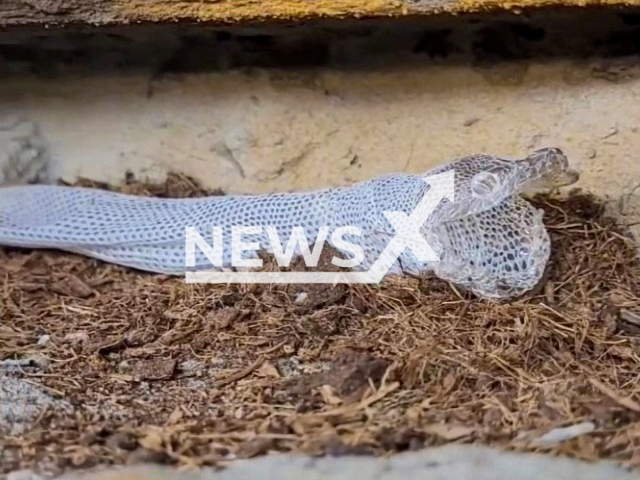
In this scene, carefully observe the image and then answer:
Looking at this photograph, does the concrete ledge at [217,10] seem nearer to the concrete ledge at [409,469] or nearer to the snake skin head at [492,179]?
the snake skin head at [492,179]

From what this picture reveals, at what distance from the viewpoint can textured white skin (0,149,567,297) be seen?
112 cm

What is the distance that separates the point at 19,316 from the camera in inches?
47.6

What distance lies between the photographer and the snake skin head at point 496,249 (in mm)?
1109

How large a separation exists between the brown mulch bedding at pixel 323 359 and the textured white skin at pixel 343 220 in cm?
3

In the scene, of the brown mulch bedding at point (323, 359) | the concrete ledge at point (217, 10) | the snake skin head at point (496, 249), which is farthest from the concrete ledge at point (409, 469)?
the concrete ledge at point (217, 10)

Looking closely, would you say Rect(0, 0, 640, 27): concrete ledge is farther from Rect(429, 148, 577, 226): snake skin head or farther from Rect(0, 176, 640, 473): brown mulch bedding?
Rect(0, 176, 640, 473): brown mulch bedding

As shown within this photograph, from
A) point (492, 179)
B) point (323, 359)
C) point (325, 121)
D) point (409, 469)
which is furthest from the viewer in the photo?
point (325, 121)

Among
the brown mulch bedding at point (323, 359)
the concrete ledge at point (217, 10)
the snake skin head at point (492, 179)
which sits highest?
the concrete ledge at point (217, 10)

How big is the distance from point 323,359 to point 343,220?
0.27 meters

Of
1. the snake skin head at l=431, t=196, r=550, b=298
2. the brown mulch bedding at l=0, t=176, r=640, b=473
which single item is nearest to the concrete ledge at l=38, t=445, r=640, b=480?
the brown mulch bedding at l=0, t=176, r=640, b=473

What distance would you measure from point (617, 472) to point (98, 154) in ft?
3.25

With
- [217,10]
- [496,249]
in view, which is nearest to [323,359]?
[496,249]

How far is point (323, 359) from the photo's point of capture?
1.03 metres

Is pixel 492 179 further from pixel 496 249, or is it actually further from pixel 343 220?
pixel 343 220
